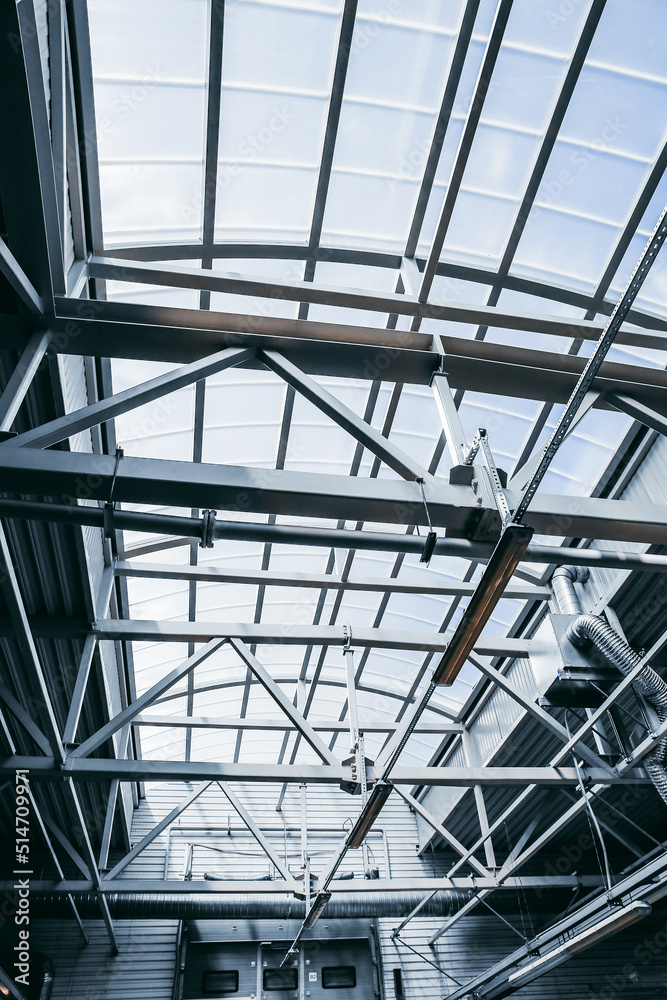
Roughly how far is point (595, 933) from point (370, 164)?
16101 mm

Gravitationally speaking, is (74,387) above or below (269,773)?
above

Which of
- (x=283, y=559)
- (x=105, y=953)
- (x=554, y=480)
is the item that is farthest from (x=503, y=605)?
(x=105, y=953)

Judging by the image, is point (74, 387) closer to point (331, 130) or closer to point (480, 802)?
point (331, 130)

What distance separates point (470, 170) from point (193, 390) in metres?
6.29

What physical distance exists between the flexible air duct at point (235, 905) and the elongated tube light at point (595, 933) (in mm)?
4135

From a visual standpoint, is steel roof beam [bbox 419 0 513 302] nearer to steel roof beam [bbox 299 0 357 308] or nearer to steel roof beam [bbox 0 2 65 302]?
steel roof beam [bbox 299 0 357 308]

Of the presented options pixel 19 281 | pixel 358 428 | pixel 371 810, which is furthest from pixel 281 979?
pixel 19 281

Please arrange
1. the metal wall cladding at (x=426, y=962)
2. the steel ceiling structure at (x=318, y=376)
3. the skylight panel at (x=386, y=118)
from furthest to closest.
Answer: the metal wall cladding at (x=426, y=962) → the skylight panel at (x=386, y=118) → the steel ceiling structure at (x=318, y=376)

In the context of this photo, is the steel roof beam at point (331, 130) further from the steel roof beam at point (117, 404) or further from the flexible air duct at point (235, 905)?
the flexible air duct at point (235, 905)

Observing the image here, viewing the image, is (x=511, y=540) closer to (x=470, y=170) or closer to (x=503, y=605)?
(x=470, y=170)

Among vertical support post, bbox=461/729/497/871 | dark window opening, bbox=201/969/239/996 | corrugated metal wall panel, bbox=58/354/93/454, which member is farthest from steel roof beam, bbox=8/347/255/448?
dark window opening, bbox=201/969/239/996

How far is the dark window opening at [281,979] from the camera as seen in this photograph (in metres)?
20.1

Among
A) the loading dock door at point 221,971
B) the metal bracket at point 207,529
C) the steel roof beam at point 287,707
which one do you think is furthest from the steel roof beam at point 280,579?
the loading dock door at point 221,971

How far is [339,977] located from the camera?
2064 cm
